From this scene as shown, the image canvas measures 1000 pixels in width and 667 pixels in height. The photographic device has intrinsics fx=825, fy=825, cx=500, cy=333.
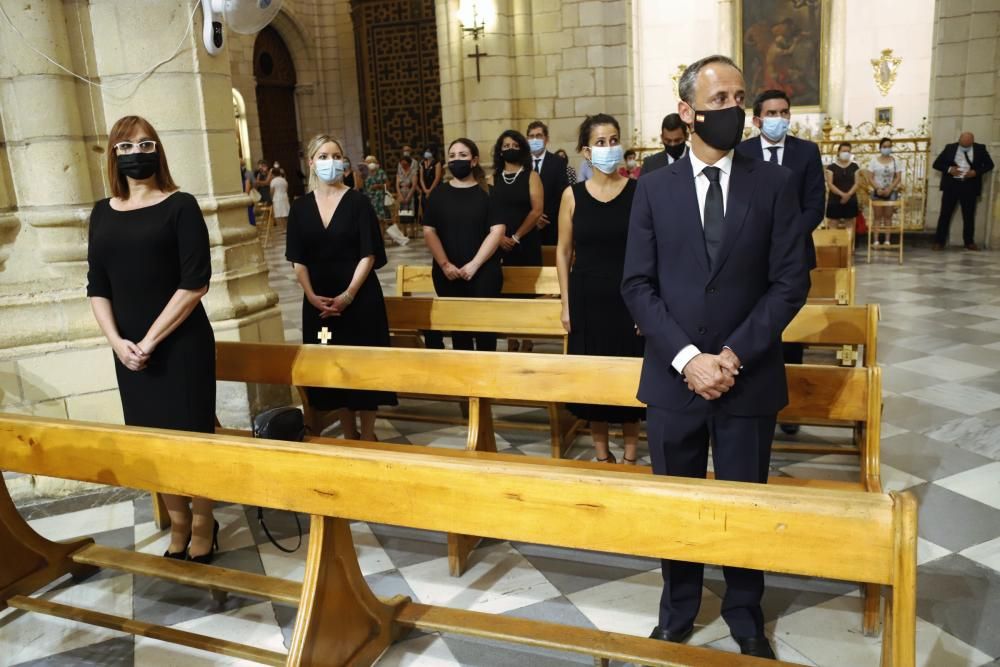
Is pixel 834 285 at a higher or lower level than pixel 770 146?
lower

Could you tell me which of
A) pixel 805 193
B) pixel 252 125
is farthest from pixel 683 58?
pixel 805 193

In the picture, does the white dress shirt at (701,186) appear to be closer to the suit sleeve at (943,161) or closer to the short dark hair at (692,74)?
the short dark hair at (692,74)

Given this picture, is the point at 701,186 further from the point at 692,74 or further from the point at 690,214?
the point at 692,74

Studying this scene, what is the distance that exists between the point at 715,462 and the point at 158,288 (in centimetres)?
204

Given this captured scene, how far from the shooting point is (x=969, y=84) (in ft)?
34.6

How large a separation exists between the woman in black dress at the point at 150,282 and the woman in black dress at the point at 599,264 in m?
1.54

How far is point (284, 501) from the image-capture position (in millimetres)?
2295

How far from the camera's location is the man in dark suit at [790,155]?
4105 mm

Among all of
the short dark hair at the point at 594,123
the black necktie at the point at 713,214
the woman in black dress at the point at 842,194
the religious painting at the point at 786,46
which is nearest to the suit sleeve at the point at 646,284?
the black necktie at the point at 713,214

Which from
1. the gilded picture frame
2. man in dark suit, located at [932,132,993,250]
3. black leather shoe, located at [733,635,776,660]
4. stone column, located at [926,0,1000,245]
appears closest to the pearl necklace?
black leather shoe, located at [733,635,776,660]

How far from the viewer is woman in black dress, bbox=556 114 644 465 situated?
3.48 metres

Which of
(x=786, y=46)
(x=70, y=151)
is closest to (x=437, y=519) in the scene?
(x=70, y=151)

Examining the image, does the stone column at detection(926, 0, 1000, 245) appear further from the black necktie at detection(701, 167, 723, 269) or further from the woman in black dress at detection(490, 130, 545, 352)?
the black necktie at detection(701, 167, 723, 269)

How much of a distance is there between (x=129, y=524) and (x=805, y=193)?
3.55m
